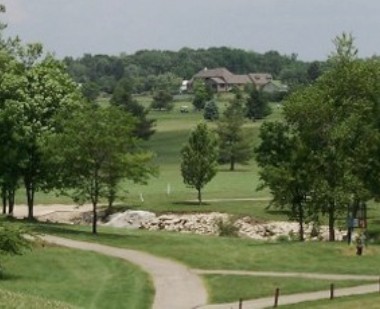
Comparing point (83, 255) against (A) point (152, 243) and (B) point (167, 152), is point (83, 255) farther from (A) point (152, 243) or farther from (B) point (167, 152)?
(B) point (167, 152)

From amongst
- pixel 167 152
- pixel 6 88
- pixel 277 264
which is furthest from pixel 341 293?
pixel 167 152

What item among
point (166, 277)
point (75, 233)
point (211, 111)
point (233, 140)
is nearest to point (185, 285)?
point (166, 277)

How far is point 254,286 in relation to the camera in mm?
31109

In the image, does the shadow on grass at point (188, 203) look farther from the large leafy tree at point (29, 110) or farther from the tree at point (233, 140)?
the tree at point (233, 140)

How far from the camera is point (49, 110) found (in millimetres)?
50469

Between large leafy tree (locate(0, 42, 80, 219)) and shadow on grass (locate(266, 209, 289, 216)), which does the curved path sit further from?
shadow on grass (locate(266, 209, 289, 216))

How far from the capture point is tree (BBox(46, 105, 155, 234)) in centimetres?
4344

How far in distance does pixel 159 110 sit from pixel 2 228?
140 meters

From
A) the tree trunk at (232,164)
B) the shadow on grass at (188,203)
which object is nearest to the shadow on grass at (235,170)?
the tree trunk at (232,164)

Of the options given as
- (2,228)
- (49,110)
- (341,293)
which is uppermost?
(49,110)

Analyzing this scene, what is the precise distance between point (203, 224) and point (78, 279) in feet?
80.7

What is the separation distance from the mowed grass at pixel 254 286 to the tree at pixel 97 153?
12.2 metres

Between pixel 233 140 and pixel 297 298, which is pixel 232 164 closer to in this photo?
pixel 233 140

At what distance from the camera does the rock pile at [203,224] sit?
53094 millimetres
